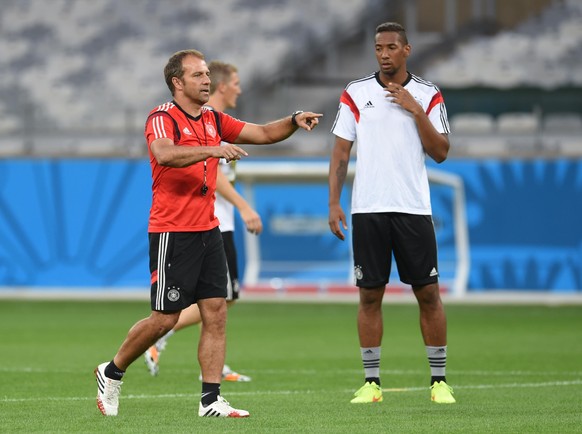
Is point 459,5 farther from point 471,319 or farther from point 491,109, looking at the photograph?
point 471,319

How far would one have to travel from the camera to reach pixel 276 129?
792 centimetres

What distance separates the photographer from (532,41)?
29266mm

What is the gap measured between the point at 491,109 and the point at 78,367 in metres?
15.2

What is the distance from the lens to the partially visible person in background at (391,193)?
27.7ft

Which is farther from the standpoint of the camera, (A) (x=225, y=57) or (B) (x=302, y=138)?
(A) (x=225, y=57)

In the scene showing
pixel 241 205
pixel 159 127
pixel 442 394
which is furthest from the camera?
pixel 241 205

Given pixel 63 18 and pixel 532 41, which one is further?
pixel 63 18

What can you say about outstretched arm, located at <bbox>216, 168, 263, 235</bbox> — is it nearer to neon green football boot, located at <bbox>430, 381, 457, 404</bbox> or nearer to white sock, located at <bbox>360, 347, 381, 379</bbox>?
white sock, located at <bbox>360, 347, 381, 379</bbox>

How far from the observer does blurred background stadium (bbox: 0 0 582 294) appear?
22.8 metres

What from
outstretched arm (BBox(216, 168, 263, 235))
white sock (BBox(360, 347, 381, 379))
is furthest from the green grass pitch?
outstretched arm (BBox(216, 168, 263, 235))

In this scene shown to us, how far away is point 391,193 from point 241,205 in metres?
1.57

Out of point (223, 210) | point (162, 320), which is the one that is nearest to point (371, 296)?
point (162, 320)

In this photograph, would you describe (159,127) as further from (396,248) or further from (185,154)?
(396,248)

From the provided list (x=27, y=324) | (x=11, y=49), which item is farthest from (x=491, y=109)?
(x=11, y=49)
